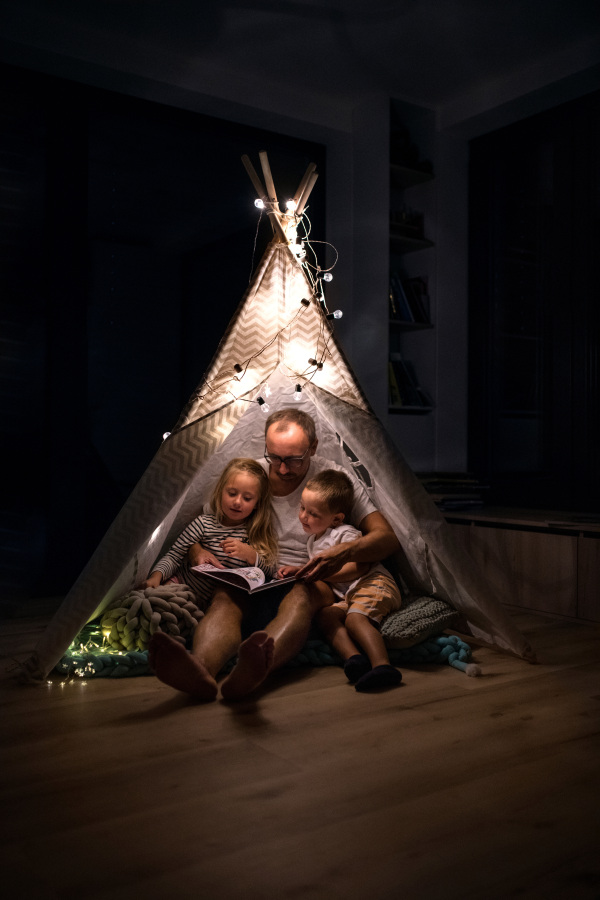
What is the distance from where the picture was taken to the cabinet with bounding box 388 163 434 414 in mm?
4012

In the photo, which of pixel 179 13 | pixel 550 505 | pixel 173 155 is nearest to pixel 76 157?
pixel 173 155

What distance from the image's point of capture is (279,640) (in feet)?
6.56

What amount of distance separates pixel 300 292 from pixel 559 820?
5.32ft

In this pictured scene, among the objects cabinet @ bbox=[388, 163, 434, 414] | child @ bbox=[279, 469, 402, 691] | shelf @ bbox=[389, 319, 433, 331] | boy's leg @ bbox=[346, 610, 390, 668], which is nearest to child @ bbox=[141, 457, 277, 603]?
child @ bbox=[279, 469, 402, 691]

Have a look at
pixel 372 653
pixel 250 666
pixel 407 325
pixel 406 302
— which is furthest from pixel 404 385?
pixel 250 666

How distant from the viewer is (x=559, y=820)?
1.26 metres

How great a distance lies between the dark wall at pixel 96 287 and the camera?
10.8ft

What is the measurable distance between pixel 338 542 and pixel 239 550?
0.30m

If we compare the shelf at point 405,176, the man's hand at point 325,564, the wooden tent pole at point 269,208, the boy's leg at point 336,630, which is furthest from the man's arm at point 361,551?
the shelf at point 405,176

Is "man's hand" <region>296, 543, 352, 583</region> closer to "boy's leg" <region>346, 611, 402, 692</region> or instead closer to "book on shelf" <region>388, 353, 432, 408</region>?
"boy's leg" <region>346, 611, 402, 692</region>

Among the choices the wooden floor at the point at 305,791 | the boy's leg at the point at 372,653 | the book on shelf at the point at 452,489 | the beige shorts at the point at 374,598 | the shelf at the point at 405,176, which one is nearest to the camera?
the wooden floor at the point at 305,791

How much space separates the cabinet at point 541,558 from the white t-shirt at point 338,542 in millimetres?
725

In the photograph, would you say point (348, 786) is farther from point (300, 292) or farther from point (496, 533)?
point (496, 533)

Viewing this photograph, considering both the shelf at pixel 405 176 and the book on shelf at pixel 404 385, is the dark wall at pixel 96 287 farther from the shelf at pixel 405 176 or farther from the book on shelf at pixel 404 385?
the book on shelf at pixel 404 385
